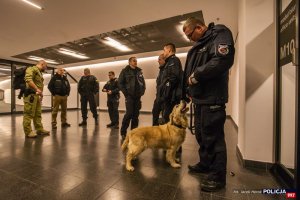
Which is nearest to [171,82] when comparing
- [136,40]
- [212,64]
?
[212,64]

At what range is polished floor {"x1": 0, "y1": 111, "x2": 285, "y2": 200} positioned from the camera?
1597 mm

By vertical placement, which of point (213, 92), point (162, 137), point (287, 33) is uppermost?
point (287, 33)

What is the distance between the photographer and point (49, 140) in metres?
3.57

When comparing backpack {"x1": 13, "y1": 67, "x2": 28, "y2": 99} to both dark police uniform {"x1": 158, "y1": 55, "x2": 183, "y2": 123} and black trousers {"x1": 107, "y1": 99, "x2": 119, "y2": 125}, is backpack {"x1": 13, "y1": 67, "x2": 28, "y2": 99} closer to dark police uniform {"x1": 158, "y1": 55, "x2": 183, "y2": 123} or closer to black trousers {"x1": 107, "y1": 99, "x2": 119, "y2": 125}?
black trousers {"x1": 107, "y1": 99, "x2": 119, "y2": 125}

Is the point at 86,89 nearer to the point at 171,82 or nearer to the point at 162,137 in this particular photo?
the point at 171,82

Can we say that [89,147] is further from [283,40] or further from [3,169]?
[283,40]

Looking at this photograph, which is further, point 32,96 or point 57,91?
point 57,91

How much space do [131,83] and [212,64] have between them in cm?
219

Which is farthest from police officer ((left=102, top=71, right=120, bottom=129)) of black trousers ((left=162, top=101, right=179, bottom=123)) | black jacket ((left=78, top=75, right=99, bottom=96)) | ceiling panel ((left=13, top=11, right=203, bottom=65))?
black trousers ((left=162, top=101, right=179, bottom=123))

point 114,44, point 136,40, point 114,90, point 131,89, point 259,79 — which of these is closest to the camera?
point 259,79

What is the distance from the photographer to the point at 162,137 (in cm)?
221

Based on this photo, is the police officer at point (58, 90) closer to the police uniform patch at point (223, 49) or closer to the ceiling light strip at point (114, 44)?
the ceiling light strip at point (114, 44)

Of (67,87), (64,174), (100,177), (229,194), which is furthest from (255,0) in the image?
(67,87)

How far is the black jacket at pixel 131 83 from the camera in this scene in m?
3.46
